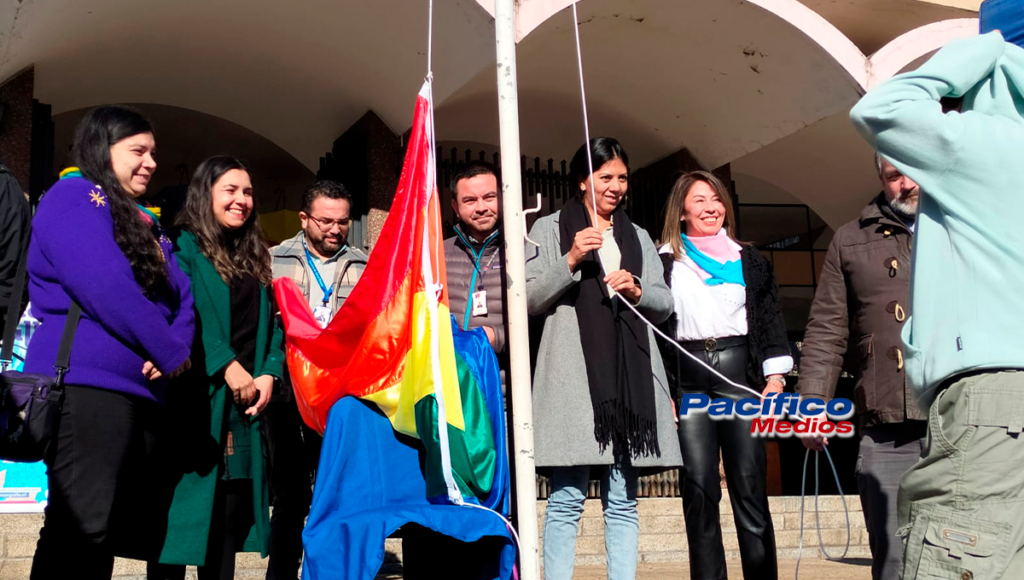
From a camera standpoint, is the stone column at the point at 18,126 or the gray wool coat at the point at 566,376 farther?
the stone column at the point at 18,126

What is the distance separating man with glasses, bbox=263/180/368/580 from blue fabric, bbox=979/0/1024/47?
279 centimetres

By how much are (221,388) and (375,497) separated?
0.90m

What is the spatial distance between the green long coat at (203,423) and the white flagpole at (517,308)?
1.31 meters

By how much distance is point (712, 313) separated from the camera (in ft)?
14.5

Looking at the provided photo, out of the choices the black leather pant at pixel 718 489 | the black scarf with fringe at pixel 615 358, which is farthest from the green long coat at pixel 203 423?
the black leather pant at pixel 718 489

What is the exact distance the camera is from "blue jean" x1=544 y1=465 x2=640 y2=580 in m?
3.93

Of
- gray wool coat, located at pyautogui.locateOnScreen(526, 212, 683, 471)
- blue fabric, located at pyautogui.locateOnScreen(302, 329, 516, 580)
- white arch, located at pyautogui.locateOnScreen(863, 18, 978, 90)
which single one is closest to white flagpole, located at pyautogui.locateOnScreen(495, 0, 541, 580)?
blue fabric, located at pyautogui.locateOnScreen(302, 329, 516, 580)

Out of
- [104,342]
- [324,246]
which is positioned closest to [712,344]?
[324,246]

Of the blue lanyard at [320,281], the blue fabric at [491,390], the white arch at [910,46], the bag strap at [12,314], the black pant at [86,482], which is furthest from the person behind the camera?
the white arch at [910,46]

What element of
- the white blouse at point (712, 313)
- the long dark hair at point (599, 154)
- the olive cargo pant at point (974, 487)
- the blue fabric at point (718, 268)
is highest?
the long dark hair at point (599, 154)

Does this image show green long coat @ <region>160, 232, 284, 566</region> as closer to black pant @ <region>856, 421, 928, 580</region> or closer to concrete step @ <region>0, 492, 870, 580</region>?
concrete step @ <region>0, 492, 870, 580</region>

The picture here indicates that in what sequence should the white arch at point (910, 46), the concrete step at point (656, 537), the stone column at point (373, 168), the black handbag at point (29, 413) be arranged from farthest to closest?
the stone column at point (373, 168), the white arch at point (910, 46), the concrete step at point (656, 537), the black handbag at point (29, 413)

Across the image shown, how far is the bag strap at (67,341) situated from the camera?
3227mm

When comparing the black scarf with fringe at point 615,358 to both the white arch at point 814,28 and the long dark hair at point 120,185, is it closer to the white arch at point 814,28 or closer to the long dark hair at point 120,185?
the long dark hair at point 120,185
